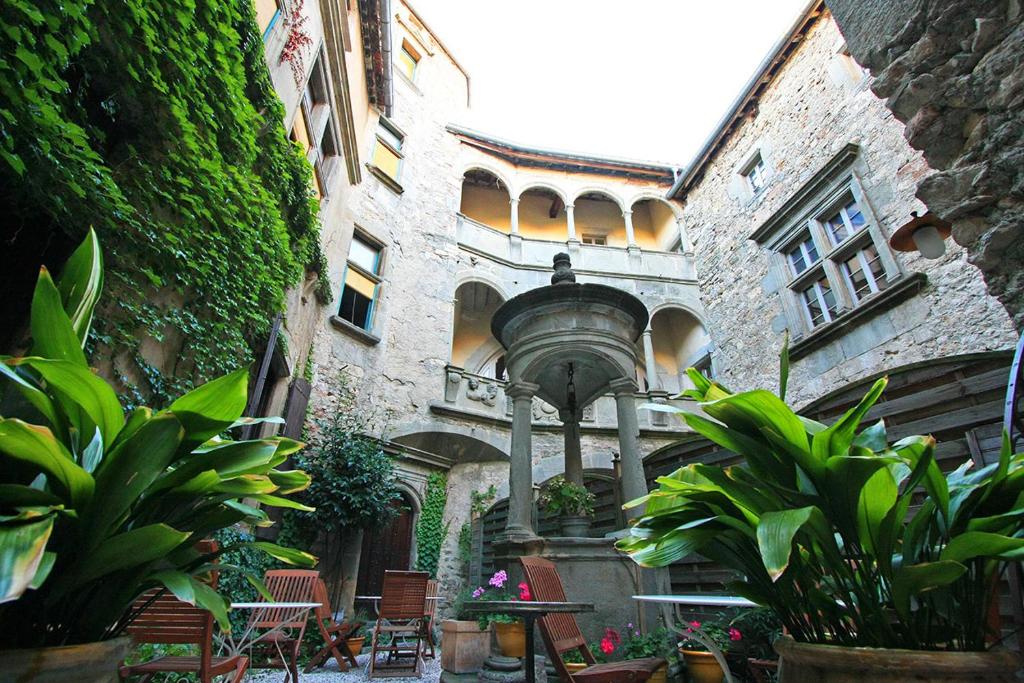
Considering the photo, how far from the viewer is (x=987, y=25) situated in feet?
6.81

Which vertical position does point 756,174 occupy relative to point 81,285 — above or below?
above

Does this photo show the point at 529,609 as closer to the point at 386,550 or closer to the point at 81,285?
the point at 81,285

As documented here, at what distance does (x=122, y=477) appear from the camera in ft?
3.11

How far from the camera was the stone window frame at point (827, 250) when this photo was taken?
6.41 meters

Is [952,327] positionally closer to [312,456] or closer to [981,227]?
[981,227]

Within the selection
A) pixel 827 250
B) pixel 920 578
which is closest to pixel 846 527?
pixel 920 578

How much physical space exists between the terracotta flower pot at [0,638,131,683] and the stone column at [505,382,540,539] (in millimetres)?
3592

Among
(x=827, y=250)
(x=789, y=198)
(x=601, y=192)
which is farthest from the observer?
(x=601, y=192)

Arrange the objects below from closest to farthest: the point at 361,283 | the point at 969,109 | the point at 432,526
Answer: the point at 969,109, the point at 432,526, the point at 361,283

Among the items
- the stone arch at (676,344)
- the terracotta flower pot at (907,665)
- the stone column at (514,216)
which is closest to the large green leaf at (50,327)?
the terracotta flower pot at (907,665)

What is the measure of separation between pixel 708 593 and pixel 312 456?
5.36 m

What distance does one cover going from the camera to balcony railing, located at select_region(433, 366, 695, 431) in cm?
955

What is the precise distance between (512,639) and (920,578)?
336 centimetres

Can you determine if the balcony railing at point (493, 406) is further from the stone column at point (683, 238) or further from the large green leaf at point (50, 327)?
the large green leaf at point (50, 327)
